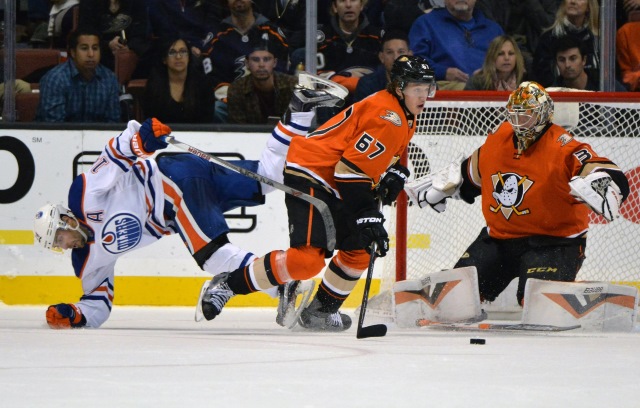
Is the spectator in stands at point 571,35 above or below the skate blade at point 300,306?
above

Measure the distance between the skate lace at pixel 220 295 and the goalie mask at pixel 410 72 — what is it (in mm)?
983

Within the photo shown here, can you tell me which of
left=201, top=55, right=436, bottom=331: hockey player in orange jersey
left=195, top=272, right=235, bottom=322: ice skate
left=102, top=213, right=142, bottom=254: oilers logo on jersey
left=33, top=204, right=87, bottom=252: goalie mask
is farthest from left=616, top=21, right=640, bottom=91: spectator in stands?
left=33, top=204, right=87, bottom=252: goalie mask

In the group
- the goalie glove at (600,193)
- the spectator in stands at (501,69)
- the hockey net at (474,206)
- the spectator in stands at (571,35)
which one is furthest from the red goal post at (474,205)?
the goalie glove at (600,193)

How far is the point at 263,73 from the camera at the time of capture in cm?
595

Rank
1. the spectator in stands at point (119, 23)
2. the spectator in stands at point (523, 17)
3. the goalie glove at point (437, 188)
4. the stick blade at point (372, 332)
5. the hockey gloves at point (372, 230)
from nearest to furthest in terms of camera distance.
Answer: the stick blade at point (372, 332) < the hockey gloves at point (372, 230) < the goalie glove at point (437, 188) < the spectator in stands at point (119, 23) < the spectator in stands at point (523, 17)

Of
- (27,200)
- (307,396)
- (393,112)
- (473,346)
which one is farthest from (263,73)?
(307,396)

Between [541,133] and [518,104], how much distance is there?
7.1 inches

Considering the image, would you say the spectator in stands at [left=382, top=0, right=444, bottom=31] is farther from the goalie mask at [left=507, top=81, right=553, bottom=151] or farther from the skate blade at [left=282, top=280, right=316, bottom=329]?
the skate blade at [left=282, top=280, right=316, bottom=329]

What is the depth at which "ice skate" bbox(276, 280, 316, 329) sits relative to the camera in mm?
4734

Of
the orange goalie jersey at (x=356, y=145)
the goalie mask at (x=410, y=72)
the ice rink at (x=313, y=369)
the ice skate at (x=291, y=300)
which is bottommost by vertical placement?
the ice skate at (x=291, y=300)

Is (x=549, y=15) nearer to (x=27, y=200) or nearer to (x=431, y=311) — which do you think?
(x=431, y=311)

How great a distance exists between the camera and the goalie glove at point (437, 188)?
4.89 m

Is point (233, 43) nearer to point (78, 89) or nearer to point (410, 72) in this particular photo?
point (78, 89)

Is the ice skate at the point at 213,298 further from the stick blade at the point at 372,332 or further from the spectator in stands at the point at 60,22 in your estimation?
the spectator in stands at the point at 60,22
